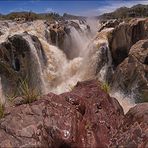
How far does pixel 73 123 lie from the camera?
26.7ft

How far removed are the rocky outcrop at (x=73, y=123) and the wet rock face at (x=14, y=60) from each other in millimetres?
10847

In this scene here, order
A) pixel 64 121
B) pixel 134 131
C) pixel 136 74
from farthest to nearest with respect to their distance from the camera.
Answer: pixel 136 74 → pixel 64 121 → pixel 134 131

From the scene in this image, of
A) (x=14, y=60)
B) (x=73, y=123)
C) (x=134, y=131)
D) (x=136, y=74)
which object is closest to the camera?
(x=134, y=131)

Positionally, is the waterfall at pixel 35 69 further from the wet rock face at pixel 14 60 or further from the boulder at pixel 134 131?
the boulder at pixel 134 131

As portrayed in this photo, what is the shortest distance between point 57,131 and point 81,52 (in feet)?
57.7

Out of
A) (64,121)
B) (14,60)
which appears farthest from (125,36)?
(64,121)

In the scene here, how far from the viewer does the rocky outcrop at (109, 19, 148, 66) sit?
2045cm

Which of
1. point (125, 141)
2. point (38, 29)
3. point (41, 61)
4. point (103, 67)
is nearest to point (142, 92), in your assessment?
point (103, 67)

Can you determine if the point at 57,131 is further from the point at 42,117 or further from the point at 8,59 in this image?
the point at 8,59

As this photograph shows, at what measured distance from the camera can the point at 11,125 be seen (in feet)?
25.1

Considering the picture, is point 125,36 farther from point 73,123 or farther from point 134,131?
point 134,131

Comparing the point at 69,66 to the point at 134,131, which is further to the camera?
the point at 69,66

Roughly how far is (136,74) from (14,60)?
7.45 meters

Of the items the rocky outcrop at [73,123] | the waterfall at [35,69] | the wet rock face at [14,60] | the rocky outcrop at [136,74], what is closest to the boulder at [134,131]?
the rocky outcrop at [73,123]
